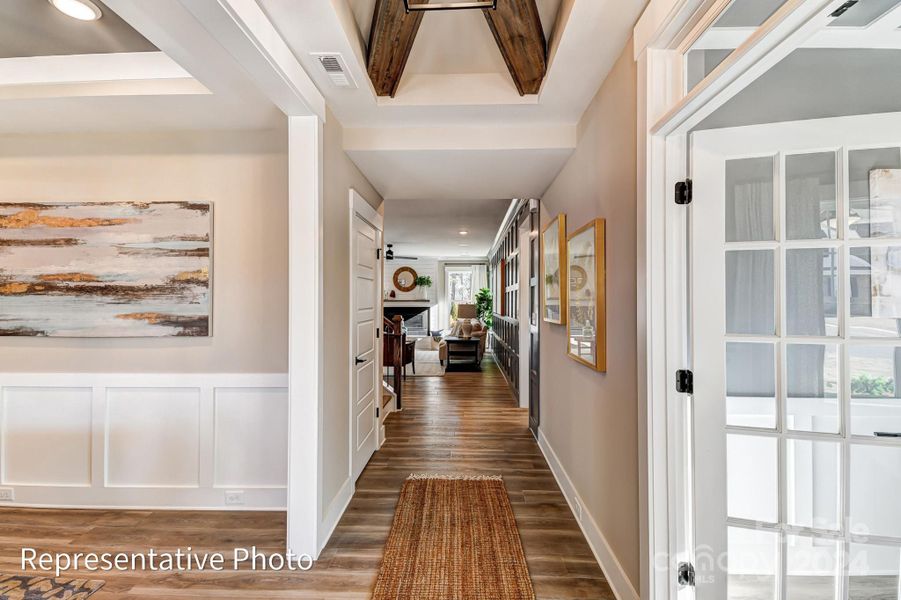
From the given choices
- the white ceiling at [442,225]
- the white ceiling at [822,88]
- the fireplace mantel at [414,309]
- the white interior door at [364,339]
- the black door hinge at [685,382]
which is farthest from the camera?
the fireplace mantel at [414,309]

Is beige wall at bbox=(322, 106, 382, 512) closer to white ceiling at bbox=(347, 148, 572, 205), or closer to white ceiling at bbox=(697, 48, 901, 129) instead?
white ceiling at bbox=(347, 148, 572, 205)

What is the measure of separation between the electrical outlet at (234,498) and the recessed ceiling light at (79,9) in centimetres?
264

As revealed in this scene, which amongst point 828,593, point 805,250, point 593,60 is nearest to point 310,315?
point 593,60

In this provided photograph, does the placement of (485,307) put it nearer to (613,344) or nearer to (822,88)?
(613,344)

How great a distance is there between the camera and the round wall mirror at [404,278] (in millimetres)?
11383

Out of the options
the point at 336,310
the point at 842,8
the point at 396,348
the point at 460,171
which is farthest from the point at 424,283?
the point at 842,8

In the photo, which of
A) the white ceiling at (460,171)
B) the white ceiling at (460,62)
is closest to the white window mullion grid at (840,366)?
the white ceiling at (460,62)

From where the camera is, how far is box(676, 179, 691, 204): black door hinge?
1.43 m

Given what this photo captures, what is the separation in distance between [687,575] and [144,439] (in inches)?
120

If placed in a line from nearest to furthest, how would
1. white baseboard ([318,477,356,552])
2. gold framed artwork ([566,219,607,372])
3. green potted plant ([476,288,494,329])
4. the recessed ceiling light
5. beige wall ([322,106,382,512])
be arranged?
the recessed ceiling light
gold framed artwork ([566,219,607,372])
white baseboard ([318,477,356,552])
beige wall ([322,106,382,512])
green potted plant ([476,288,494,329])

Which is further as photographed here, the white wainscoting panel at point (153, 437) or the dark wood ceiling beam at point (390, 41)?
the white wainscoting panel at point (153, 437)

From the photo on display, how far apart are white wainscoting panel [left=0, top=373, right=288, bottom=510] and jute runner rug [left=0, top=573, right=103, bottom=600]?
0.64m

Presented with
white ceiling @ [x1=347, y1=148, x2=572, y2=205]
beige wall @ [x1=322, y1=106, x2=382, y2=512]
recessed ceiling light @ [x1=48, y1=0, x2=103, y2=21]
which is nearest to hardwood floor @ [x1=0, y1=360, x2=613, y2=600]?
beige wall @ [x1=322, y1=106, x2=382, y2=512]

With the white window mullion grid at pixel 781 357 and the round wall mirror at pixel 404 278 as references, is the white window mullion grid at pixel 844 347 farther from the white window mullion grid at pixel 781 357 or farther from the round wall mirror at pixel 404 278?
the round wall mirror at pixel 404 278
